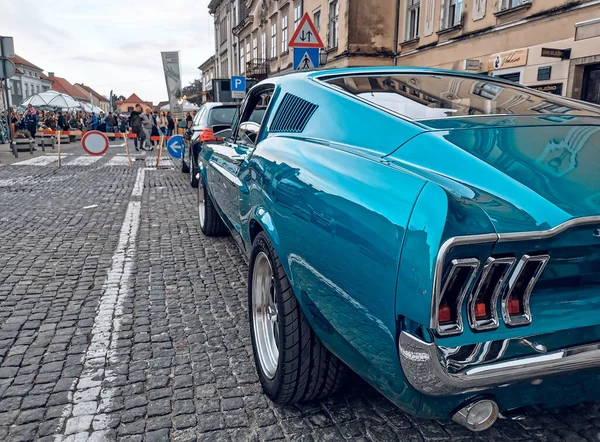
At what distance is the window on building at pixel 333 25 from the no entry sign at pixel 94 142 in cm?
1213

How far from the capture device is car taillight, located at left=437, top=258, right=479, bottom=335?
1376mm

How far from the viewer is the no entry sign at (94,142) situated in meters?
12.9

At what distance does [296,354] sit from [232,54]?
47939 millimetres

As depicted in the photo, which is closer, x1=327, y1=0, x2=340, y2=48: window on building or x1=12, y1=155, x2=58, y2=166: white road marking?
x1=12, y1=155, x2=58, y2=166: white road marking

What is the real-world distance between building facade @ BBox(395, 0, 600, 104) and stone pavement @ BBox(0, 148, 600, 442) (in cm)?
928

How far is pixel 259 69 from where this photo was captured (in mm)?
33719

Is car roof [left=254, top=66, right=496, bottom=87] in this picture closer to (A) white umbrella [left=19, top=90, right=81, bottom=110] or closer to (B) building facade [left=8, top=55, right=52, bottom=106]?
(A) white umbrella [left=19, top=90, right=81, bottom=110]

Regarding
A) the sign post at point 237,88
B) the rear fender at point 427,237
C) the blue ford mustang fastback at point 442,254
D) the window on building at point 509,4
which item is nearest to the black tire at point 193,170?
the sign post at point 237,88

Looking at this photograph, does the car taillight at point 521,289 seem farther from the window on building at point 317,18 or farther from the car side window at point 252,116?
the window on building at point 317,18

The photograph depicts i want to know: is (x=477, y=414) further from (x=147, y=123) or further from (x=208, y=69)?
(x=208, y=69)

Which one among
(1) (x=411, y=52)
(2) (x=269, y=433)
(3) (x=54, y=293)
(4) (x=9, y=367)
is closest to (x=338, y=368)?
(2) (x=269, y=433)

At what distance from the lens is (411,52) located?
17234 mm

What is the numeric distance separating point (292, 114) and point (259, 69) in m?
32.6

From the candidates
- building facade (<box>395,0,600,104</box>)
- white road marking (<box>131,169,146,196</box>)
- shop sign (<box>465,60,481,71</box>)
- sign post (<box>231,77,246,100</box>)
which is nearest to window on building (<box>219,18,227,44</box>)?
sign post (<box>231,77,246,100</box>)
